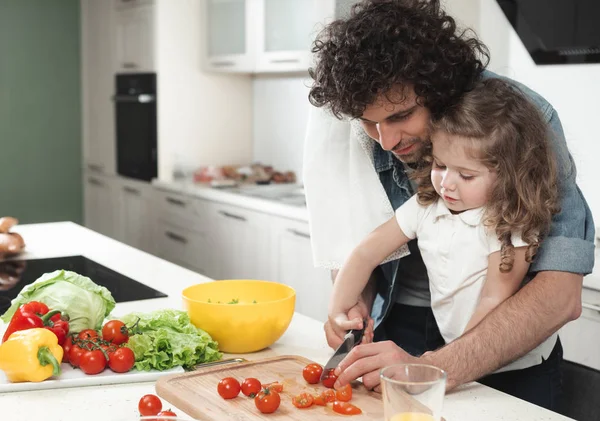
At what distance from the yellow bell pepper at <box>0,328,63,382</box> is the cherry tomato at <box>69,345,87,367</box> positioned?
59mm

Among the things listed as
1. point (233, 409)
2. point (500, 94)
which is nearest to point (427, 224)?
point (500, 94)

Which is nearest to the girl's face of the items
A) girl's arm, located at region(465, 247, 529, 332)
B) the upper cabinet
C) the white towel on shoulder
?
girl's arm, located at region(465, 247, 529, 332)

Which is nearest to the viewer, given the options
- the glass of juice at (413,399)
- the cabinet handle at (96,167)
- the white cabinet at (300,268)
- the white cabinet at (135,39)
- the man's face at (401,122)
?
the glass of juice at (413,399)

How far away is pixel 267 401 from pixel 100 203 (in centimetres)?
455

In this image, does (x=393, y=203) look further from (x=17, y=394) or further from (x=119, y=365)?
(x=17, y=394)

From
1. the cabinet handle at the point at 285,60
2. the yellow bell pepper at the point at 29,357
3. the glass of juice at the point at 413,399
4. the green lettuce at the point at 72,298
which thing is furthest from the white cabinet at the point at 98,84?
the glass of juice at the point at 413,399

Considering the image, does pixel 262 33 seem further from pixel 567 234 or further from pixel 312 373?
pixel 312 373

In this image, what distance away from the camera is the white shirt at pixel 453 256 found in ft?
5.35

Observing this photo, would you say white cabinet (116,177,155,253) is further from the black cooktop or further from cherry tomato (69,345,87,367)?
cherry tomato (69,345,87,367)

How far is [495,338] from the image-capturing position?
1.48 m

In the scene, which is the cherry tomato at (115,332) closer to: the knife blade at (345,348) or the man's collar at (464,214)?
the knife blade at (345,348)

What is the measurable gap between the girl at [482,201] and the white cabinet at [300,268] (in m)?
1.84

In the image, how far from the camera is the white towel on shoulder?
75.1 inches

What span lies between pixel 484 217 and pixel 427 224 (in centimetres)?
14
